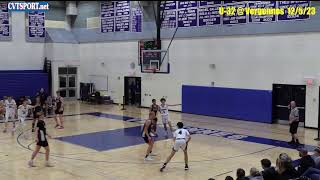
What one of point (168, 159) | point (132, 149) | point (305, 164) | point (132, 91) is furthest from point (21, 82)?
point (305, 164)

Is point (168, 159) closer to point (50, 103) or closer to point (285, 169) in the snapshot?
point (285, 169)

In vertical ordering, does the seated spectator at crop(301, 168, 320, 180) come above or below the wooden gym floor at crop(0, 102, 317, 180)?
above

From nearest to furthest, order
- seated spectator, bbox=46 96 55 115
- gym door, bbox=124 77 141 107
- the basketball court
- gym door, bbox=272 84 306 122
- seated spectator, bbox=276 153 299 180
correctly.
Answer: seated spectator, bbox=276 153 299 180
the basketball court
gym door, bbox=272 84 306 122
seated spectator, bbox=46 96 55 115
gym door, bbox=124 77 141 107

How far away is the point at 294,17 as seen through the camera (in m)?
20.1

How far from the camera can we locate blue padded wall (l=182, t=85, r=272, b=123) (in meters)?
21.6

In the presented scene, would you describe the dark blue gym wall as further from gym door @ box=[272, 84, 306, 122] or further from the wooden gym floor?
the wooden gym floor

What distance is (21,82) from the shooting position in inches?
1172

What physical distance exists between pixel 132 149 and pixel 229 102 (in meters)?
9.56

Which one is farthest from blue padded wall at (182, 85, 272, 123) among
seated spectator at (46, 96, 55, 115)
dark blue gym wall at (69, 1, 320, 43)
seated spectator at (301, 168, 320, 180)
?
seated spectator at (301, 168, 320, 180)

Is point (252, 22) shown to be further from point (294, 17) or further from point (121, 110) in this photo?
point (121, 110)

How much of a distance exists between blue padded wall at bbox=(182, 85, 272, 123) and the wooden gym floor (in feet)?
2.68

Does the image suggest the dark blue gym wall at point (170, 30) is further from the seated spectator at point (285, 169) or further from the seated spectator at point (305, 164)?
the seated spectator at point (285, 169)

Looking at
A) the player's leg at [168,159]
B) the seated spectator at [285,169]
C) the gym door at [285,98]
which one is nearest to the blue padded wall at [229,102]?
the gym door at [285,98]

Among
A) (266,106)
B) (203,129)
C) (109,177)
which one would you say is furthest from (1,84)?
(109,177)
